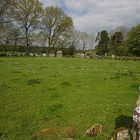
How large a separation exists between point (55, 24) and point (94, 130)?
86.9m

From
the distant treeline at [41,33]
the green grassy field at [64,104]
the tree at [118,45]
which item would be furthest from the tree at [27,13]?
the green grassy field at [64,104]

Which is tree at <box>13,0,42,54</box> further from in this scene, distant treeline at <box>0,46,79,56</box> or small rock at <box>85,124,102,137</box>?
small rock at <box>85,124,102,137</box>

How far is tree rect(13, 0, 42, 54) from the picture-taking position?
85.6m

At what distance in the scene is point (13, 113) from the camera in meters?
15.6

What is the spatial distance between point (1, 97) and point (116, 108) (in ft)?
21.9

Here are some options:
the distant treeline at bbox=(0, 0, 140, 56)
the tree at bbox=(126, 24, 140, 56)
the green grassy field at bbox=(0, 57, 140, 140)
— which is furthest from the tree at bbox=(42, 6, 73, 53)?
the green grassy field at bbox=(0, 57, 140, 140)

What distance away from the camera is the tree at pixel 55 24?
96150 mm

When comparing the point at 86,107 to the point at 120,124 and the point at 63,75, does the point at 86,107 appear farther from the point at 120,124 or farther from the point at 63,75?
the point at 63,75

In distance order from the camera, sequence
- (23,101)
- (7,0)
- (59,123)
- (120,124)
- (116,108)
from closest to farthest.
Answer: (120,124) → (59,123) → (116,108) → (23,101) → (7,0)

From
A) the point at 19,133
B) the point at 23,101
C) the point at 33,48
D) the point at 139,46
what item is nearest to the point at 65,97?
the point at 23,101

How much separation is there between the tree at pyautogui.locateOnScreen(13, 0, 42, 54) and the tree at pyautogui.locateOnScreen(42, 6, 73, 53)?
6.91m

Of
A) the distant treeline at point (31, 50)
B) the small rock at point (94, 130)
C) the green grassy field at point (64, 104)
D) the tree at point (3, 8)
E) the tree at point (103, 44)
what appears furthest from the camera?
the tree at point (103, 44)

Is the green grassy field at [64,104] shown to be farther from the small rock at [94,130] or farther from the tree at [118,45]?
the tree at [118,45]

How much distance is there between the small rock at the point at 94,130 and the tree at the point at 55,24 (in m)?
84.6
